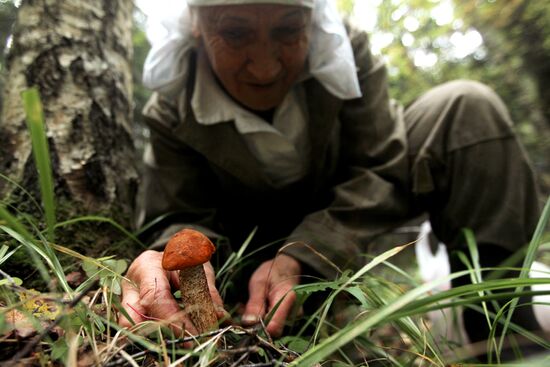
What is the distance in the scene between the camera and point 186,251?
907mm

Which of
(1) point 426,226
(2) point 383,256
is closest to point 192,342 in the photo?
(2) point 383,256

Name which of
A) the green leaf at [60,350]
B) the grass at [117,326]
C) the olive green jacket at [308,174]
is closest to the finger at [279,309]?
the grass at [117,326]

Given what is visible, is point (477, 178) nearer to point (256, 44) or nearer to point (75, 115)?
point (256, 44)

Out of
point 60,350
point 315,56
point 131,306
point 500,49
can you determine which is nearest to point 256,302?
point 131,306

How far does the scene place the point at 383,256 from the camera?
0.93 metres

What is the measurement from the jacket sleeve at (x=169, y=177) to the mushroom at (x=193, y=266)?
2.99 feet

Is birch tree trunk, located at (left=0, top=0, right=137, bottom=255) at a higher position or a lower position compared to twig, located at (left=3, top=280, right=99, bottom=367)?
higher

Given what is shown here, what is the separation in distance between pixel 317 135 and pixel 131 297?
126cm

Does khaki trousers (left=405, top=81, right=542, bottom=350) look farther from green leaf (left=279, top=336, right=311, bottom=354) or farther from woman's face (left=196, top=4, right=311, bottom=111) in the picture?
green leaf (left=279, top=336, right=311, bottom=354)

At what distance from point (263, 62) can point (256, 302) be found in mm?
1024

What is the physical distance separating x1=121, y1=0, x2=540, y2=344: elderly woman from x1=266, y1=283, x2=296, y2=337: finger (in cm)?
16

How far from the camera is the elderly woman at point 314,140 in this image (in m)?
1.62

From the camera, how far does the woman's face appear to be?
5.01ft

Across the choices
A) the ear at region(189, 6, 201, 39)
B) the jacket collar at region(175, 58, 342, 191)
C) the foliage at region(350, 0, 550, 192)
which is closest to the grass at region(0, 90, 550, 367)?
the jacket collar at region(175, 58, 342, 191)
